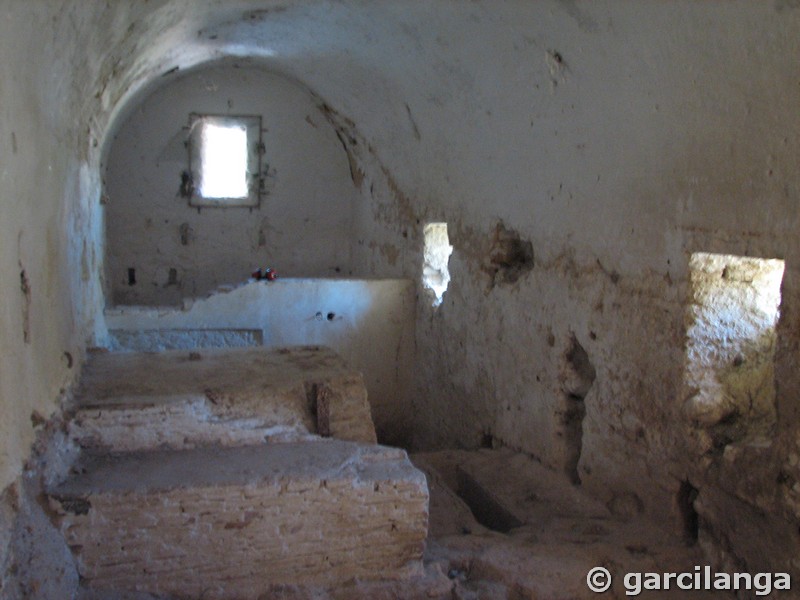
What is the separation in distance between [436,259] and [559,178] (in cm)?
272

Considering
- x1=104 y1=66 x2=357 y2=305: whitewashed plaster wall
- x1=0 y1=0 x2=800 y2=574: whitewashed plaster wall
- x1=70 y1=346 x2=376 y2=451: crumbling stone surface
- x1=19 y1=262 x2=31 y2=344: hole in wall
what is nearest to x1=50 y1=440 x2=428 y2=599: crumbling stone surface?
x1=70 y1=346 x2=376 y2=451: crumbling stone surface

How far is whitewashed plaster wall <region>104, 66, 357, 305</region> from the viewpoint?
9.44m

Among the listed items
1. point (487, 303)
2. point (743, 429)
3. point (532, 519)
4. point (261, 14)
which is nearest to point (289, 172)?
point (261, 14)

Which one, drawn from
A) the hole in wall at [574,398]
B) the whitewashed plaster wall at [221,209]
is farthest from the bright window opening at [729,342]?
the whitewashed plaster wall at [221,209]

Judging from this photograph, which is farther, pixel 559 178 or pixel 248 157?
pixel 248 157

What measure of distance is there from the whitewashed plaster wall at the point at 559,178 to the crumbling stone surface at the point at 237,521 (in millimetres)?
576

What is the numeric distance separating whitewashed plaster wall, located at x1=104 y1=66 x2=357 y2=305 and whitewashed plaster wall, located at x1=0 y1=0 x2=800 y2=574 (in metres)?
1.89

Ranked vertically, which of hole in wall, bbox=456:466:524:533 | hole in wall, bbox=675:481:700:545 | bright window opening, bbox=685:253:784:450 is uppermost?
bright window opening, bbox=685:253:784:450

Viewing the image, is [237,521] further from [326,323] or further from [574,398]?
[326,323]

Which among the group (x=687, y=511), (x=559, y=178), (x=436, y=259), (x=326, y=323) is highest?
(x=559, y=178)

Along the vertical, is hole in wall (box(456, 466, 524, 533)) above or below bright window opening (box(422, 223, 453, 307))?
below

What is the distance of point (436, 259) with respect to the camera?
7.78m

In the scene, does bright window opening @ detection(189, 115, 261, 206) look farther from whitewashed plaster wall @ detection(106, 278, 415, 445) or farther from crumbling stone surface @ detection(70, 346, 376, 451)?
crumbling stone surface @ detection(70, 346, 376, 451)

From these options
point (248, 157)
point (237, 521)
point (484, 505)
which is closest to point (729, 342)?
point (484, 505)
